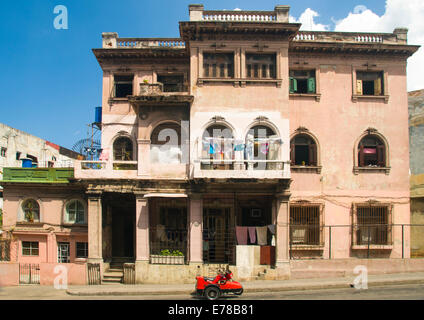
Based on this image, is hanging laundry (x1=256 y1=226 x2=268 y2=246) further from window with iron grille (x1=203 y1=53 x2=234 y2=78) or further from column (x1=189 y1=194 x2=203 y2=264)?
window with iron grille (x1=203 y1=53 x2=234 y2=78)

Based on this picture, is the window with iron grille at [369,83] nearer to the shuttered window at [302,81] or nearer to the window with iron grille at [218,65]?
the shuttered window at [302,81]

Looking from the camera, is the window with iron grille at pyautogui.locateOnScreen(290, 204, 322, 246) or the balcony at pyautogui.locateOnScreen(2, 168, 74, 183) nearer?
the window with iron grille at pyautogui.locateOnScreen(290, 204, 322, 246)

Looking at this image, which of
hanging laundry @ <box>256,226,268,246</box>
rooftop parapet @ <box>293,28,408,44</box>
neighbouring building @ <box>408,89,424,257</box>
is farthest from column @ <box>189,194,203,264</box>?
neighbouring building @ <box>408,89,424,257</box>

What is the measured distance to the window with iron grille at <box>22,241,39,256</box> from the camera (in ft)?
79.5

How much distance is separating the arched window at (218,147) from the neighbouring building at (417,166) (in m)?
12.6

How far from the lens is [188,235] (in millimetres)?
20469

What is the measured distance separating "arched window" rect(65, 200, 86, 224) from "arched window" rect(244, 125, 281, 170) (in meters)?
11.2

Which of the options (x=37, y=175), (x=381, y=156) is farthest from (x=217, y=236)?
(x=37, y=175)

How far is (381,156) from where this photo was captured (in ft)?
74.5

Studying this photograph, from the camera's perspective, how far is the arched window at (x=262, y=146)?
2052cm

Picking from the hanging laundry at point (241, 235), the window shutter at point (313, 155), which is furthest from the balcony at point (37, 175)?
the window shutter at point (313, 155)

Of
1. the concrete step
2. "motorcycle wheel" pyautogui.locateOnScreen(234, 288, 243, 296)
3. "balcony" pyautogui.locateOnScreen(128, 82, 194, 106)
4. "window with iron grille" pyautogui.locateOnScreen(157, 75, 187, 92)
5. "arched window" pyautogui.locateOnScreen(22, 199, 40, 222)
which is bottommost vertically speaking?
the concrete step

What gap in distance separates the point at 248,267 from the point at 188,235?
3.57m

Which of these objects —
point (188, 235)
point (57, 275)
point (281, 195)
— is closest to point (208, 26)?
point (281, 195)
